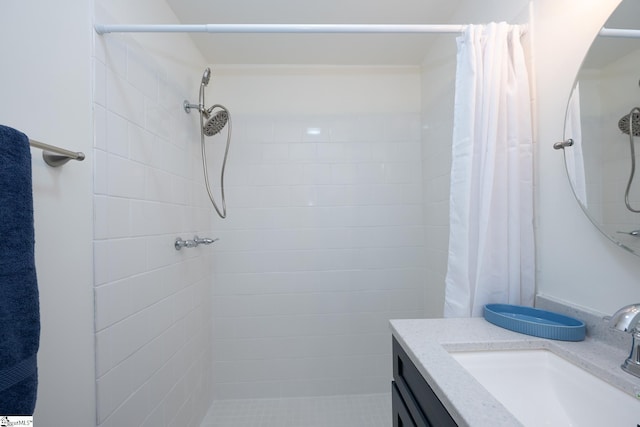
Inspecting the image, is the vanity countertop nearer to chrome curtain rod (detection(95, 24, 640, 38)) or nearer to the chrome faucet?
the chrome faucet

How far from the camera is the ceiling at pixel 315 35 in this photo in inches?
58.6

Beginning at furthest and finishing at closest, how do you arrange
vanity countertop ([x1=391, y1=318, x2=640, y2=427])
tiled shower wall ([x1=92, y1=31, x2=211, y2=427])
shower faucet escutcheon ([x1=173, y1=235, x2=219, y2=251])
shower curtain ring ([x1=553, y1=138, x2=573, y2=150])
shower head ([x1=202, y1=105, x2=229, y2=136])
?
shower head ([x1=202, y1=105, x2=229, y2=136])
shower faucet escutcheon ([x1=173, y1=235, x2=219, y2=251])
tiled shower wall ([x1=92, y1=31, x2=211, y2=427])
shower curtain ring ([x1=553, y1=138, x2=573, y2=150])
vanity countertop ([x1=391, y1=318, x2=640, y2=427])

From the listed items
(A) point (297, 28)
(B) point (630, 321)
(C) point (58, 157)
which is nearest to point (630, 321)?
(B) point (630, 321)

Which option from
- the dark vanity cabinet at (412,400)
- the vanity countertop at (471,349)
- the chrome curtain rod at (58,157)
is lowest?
the dark vanity cabinet at (412,400)

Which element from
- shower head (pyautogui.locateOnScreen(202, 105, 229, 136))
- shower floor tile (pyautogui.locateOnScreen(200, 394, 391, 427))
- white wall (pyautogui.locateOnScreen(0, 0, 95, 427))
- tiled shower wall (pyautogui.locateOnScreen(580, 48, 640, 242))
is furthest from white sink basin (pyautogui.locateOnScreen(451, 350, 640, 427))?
shower head (pyautogui.locateOnScreen(202, 105, 229, 136))

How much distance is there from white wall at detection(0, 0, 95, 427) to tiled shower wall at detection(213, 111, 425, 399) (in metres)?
1.05

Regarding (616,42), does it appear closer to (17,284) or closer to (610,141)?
(610,141)

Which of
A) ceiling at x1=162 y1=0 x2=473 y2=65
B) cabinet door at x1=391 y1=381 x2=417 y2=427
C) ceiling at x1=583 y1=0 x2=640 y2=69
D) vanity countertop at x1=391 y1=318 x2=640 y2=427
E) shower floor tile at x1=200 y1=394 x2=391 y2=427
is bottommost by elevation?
shower floor tile at x1=200 y1=394 x2=391 y2=427

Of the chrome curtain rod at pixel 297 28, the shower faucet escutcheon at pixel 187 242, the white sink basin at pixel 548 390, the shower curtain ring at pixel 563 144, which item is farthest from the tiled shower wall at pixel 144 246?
the shower curtain ring at pixel 563 144

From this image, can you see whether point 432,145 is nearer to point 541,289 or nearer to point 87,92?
point 541,289

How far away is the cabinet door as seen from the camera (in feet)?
2.70

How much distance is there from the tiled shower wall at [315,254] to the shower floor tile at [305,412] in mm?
61

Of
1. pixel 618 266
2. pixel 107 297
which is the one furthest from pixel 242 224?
pixel 618 266

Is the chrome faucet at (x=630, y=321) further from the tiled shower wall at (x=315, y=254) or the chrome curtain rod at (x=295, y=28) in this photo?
the tiled shower wall at (x=315, y=254)
